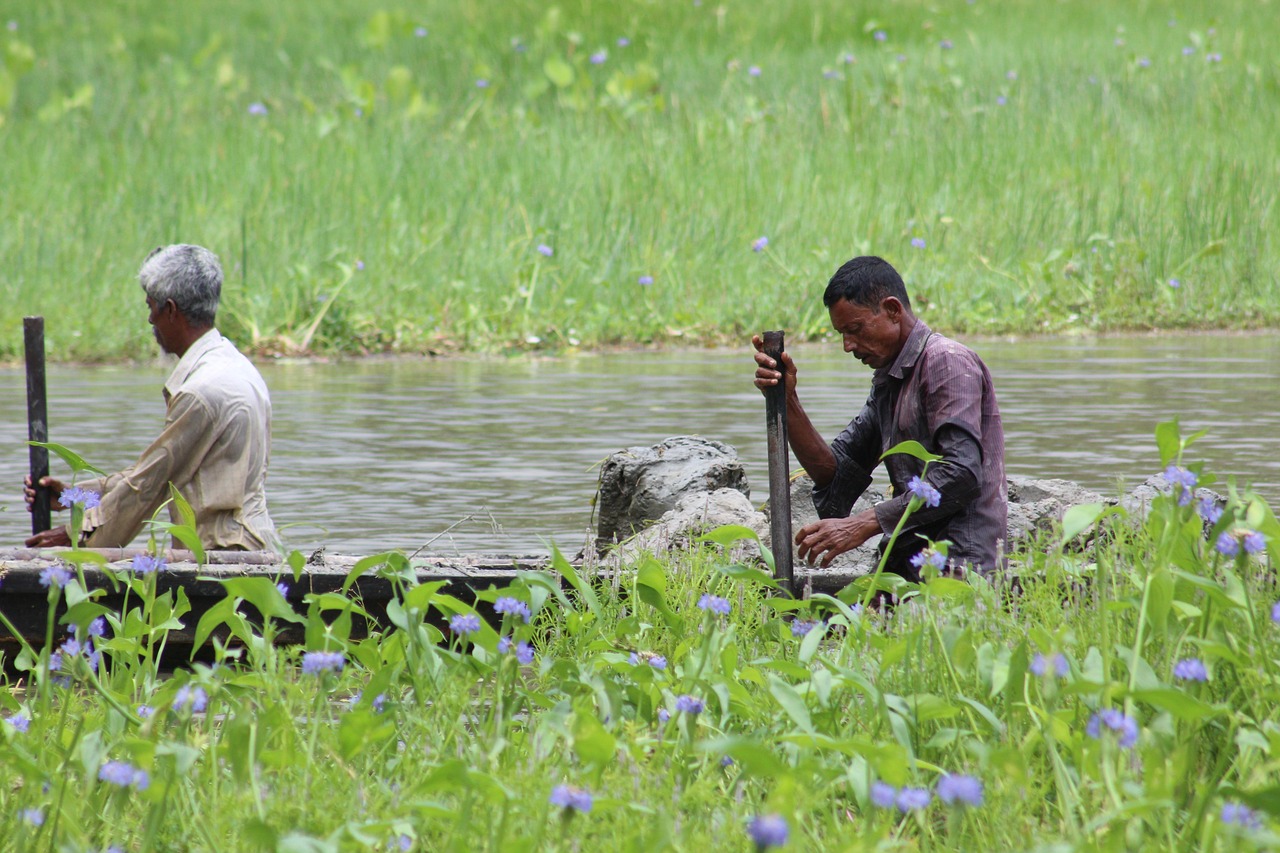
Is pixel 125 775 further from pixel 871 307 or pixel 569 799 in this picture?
pixel 871 307

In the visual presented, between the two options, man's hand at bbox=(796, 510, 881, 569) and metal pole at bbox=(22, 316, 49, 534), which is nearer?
man's hand at bbox=(796, 510, 881, 569)

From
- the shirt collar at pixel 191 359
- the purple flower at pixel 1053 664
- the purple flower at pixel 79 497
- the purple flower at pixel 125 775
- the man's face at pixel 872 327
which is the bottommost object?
the purple flower at pixel 125 775

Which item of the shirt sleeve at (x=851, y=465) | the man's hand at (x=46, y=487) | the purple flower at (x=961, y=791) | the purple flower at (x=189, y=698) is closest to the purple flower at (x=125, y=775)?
the purple flower at (x=189, y=698)

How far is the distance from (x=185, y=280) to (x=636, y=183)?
29.4 feet

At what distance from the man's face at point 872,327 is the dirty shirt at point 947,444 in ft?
0.16

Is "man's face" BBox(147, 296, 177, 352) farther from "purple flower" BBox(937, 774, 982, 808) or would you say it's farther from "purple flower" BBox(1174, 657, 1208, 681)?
"purple flower" BBox(937, 774, 982, 808)

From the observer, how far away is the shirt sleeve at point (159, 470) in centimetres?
507

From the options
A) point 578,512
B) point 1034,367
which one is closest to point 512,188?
point 1034,367

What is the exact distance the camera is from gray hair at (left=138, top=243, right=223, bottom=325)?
5152 millimetres

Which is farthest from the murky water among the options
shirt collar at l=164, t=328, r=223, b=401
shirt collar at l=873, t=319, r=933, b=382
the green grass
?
shirt collar at l=873, t=319, r=933, b=382

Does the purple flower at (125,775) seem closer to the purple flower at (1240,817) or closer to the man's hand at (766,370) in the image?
the purple flower at (1240,817)

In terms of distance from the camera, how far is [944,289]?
41.7 ft

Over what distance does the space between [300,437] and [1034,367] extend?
4933 mm

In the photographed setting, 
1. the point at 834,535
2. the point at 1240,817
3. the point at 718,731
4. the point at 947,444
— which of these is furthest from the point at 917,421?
the point at 1240,817
